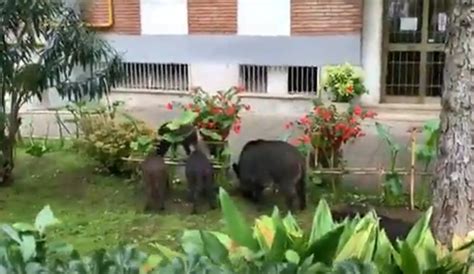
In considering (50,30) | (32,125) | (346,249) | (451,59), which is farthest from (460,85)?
(32,125)

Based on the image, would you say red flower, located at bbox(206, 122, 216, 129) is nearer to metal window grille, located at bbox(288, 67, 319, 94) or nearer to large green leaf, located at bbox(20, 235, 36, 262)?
metal window grille, located at bbox(288, 67, 319, 94)

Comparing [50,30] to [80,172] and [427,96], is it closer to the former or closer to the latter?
[80,172]

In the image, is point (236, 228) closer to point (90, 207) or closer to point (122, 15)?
point (90, 207)

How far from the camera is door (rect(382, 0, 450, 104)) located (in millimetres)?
11078

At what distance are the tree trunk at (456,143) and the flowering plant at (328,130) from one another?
2809mm

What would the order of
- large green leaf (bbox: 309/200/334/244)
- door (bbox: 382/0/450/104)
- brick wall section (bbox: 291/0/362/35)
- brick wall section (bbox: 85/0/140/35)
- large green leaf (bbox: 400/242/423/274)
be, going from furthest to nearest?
brick wall section (bbox: 85/0/140/35), door (bbox: 382/0/450/104), brick wall section (bbox: 291/0/362/35), large green leaf (bbox: 309/200/334/244), large green leaf (bbox: 400/242/423/274)

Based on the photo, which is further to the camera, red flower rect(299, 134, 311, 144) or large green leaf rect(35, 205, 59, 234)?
red flower rect(299, 134, 311, 144)

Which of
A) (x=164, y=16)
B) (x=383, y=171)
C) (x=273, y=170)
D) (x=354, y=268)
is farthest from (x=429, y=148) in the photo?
(x=164, y=16)

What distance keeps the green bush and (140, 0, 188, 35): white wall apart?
9.16m

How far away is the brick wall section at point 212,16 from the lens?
37.9 feet

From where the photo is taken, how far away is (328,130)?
6898 millimetres

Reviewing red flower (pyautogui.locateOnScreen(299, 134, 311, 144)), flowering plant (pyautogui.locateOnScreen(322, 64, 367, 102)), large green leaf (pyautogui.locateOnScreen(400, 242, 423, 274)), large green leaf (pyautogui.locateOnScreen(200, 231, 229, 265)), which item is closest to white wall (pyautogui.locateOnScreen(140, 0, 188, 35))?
flowering plant (pyautogui.locateOnScreen(322, 64, 367, 102))

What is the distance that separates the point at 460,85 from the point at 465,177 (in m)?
0.50

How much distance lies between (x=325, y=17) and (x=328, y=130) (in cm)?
451
